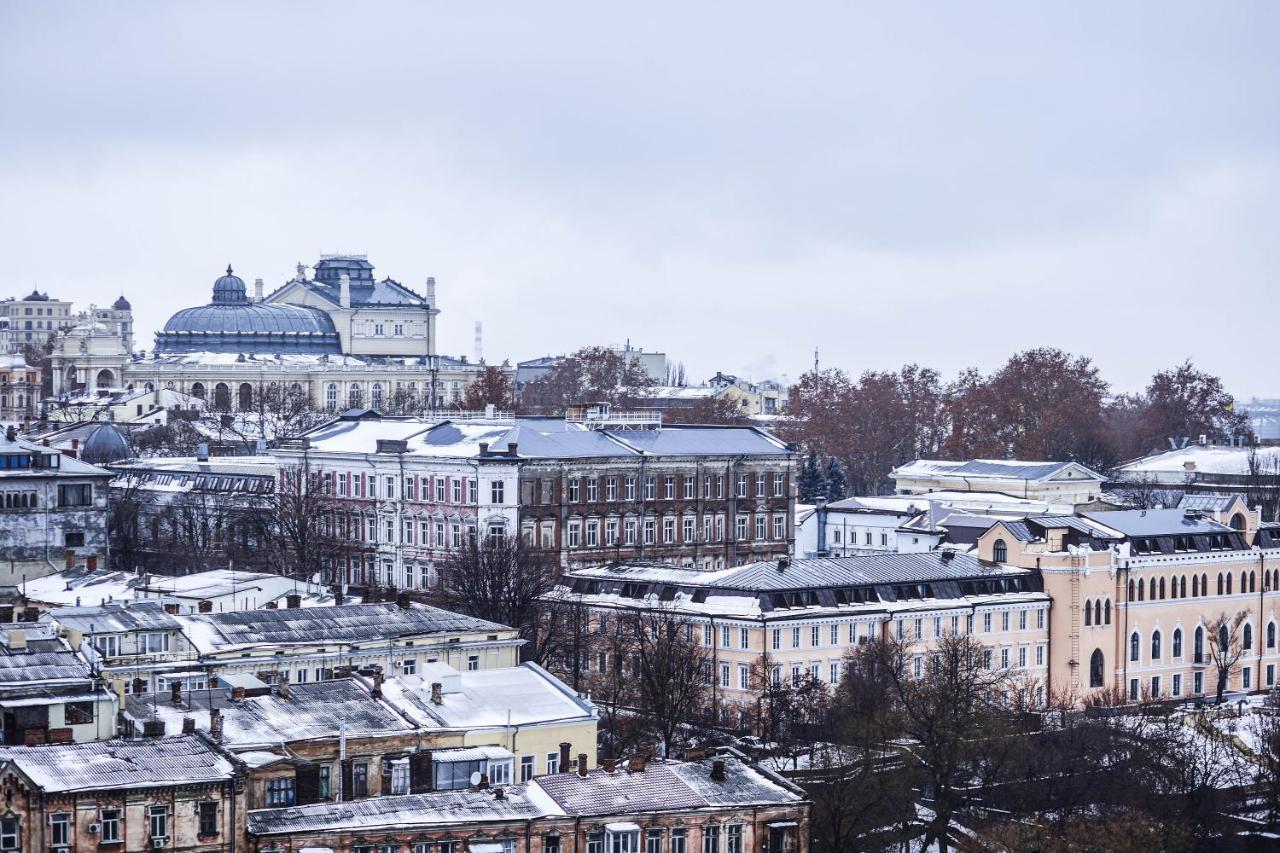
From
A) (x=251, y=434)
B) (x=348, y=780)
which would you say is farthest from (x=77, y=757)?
(x=251, y=434)

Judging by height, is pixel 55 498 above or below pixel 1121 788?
above

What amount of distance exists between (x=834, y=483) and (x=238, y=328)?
62916mm

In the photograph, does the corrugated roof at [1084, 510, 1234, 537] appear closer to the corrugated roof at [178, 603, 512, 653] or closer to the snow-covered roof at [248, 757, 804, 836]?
the corrugated roof at [178, 603, 512, 653]

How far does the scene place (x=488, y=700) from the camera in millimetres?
59719

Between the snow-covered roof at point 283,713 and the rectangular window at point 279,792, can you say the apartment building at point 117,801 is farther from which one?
the snow-covered roof at point 283,713

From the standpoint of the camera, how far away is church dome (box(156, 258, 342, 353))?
7431 inches

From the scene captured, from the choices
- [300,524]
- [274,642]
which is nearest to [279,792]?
[274,642]

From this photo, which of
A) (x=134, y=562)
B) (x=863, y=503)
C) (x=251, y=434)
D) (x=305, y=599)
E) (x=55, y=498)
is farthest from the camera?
(x=251, y=434)

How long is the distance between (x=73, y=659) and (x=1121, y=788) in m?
26.6

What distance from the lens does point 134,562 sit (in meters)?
100

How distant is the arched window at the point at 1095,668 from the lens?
286ft

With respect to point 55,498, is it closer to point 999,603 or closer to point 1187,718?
point 999,603

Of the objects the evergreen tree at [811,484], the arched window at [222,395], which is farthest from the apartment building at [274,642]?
the arched window at [222,395]

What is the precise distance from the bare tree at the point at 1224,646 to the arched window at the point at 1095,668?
4831 mm
